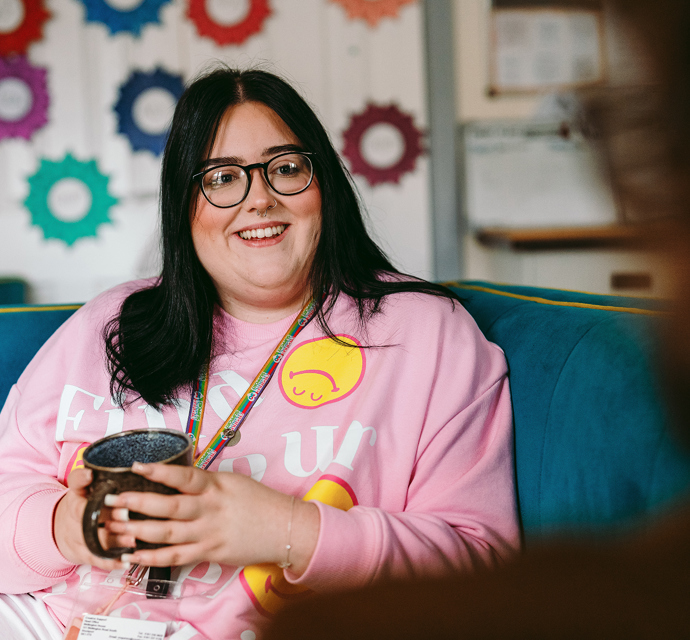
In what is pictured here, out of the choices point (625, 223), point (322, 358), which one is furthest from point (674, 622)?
point (322, 358)

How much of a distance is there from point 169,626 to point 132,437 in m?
0.34

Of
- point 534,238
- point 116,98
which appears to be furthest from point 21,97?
point 534,238

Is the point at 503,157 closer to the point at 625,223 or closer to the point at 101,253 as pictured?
the point at 101,253

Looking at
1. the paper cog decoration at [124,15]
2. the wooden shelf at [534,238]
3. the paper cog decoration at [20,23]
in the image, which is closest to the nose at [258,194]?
the wooden shelf at [534,238]

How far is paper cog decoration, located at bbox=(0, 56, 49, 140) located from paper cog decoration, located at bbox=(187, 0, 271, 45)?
855 mm

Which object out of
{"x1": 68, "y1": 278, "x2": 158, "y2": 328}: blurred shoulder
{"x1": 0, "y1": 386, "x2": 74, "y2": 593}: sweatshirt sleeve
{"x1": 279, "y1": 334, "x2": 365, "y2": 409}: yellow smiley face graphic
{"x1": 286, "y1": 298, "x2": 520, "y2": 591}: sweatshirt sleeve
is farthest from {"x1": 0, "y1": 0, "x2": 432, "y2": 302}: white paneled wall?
{"x1": 0, "y1": 386, "x2": 74, "y2": 593}: sweatshirt sleeve

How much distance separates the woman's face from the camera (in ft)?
4.01

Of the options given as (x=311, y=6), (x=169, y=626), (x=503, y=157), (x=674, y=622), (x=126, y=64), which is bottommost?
(x=169, y=626)

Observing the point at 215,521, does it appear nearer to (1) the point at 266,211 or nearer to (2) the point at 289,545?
(2) the point at 289,545

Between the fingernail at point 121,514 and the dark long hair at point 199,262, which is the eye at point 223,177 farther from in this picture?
the fingernail at point 121,514

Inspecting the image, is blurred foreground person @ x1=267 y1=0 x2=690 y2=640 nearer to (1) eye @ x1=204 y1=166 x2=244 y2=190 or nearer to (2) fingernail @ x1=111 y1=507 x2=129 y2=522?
(2) fingernail @ x1=111 y1=507 x2=129 y2=522

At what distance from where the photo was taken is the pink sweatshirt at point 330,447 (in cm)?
90

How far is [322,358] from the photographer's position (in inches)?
45.6

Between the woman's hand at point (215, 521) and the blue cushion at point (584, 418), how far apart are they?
0.34 metres
